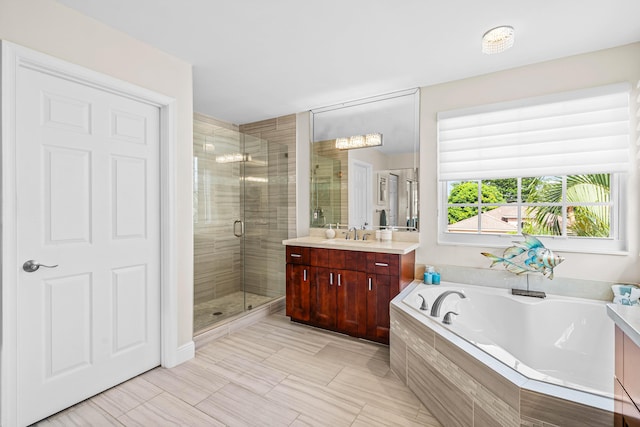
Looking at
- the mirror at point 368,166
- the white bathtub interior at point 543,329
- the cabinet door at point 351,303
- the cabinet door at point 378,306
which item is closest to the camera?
the white bathtub interior at point 543,329

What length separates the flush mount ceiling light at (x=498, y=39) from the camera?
1982 millimetres

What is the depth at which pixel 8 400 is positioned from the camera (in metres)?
1.60

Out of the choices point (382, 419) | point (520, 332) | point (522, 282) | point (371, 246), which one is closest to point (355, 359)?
→ point (382, 419)

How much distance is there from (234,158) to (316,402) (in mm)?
2499

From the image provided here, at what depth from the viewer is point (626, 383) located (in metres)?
0.94

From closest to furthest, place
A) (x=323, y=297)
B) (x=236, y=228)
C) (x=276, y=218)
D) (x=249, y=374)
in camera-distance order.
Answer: (x=249, y=374) → (x=323, y=297) → (x=236, y=228) → (x=276, y=218)

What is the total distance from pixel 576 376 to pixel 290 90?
10.4 feet

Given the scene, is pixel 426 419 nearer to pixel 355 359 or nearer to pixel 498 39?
pixel 355 359

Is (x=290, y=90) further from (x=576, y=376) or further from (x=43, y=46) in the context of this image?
(x=576, y=376)

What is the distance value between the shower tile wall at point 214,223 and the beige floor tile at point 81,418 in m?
1.16

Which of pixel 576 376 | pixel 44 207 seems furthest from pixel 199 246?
pixel 576 376

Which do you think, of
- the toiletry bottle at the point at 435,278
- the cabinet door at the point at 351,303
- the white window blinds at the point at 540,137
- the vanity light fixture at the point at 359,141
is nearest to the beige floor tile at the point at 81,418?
the cabinet door at the point at 351,303

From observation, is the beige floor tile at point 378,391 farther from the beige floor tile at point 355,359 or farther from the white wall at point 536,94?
the white wall at point 536,94

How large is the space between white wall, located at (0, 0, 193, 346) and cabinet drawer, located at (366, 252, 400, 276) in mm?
1550
